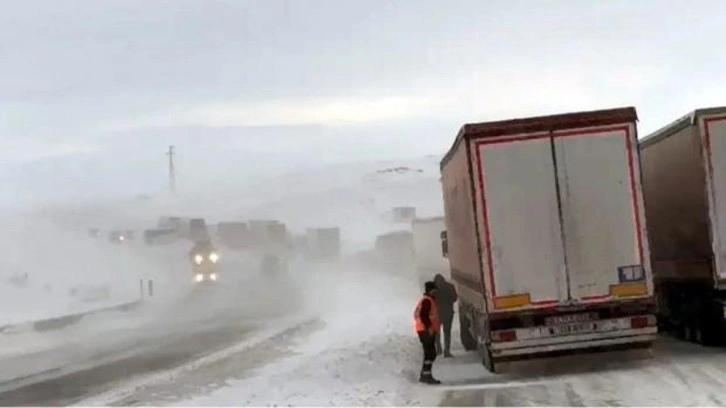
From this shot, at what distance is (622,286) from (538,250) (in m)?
1.25

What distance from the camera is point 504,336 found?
14258mm

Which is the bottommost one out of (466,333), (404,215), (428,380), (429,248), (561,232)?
(428,380)

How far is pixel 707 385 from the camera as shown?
12234 mm

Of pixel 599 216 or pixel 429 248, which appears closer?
pixel 599 216

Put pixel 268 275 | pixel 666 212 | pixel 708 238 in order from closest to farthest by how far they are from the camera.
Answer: pixel 708 238
pixel 666 212
pixel 268 275

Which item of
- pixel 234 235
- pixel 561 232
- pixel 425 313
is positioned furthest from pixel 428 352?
pixel 234 235

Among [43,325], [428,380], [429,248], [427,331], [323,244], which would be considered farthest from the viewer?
[323,244]

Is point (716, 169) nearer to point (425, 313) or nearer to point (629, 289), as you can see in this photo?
point (629, 289)

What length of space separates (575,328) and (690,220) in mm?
3456

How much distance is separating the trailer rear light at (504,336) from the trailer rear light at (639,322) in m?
1.61

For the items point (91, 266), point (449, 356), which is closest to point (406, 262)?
point (91, 266)

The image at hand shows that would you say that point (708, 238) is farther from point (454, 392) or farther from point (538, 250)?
point (454, 392)

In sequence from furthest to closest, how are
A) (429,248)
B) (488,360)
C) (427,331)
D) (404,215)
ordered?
1. (404,215)
2. (429,248)
3. (488,360)
4. (427,331)

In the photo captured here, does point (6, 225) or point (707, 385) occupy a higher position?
point (6, 225)
